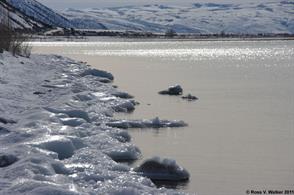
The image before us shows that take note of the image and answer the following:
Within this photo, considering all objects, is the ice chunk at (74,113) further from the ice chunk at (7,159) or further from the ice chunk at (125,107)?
the ice chunk at (7,159)

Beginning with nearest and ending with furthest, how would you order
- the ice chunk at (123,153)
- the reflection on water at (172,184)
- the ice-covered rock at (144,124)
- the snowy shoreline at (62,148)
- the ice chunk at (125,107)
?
the snowy shoreline at (62,148)
the reflection on water at (172,184)
the ice chunk at (123,153)
the ice-covered rock at (144,124)
the ice chunk at (125,107)

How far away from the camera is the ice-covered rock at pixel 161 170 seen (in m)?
10.9

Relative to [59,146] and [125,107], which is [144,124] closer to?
[125,107]

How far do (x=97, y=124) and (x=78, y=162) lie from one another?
5222 mm

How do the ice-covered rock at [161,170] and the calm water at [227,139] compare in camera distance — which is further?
the calm water at [227,139]

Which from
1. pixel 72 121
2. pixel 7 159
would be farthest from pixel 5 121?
pixel 7 159

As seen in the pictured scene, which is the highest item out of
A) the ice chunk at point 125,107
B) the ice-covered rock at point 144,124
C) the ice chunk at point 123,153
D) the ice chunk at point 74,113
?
the ice chunk at point 74,113

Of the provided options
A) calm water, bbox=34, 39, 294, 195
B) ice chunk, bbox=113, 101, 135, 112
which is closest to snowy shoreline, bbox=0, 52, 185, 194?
ice chunk, bbox=113, 101, 135, 112

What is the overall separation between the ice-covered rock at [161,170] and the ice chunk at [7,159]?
2.30m

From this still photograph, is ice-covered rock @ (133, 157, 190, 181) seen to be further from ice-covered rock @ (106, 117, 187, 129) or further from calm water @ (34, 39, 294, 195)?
ice-covered rock @ (106, 117, 187, 129)

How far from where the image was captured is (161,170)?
35.8 ft

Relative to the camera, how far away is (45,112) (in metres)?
15.2

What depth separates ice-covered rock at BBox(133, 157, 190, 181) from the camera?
1087 cm

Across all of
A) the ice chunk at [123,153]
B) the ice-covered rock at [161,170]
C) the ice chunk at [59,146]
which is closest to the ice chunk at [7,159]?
the ice chunk at [59,146]
